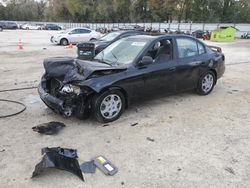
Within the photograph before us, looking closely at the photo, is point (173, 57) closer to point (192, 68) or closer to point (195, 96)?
point (192, 68)

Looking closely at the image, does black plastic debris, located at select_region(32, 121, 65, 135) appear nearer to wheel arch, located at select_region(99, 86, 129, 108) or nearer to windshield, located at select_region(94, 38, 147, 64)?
wheel arch, located at select_region(99, 86, 129, 108)

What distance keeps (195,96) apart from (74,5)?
73742mm

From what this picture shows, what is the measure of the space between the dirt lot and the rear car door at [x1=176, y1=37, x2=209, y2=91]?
42 cm

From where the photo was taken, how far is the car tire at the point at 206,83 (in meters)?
6.83

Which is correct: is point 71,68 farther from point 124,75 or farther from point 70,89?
point 124,75

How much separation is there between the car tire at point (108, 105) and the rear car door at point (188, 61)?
5.06ft

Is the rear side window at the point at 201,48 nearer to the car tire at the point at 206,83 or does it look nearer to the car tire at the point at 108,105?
the car tire at the point at 206,83

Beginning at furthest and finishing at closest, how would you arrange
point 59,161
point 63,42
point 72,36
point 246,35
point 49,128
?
point 246,35 < point 72,36 < point 63,42 < point 49,128 < point 59,161

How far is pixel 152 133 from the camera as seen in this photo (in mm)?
4797

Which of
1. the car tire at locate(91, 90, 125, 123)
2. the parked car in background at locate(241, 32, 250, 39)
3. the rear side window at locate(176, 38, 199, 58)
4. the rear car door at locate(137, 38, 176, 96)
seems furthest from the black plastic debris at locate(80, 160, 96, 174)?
the parked car in background at locate(241, 32, 250, 39)

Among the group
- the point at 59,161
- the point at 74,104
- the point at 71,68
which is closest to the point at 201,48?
the point at 71,68

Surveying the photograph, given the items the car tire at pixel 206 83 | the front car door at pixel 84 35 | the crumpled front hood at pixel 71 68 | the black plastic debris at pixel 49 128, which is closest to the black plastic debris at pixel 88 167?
the black plastic debris at pixel 49 128

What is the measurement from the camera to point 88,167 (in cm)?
373

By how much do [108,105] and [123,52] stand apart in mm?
1316
